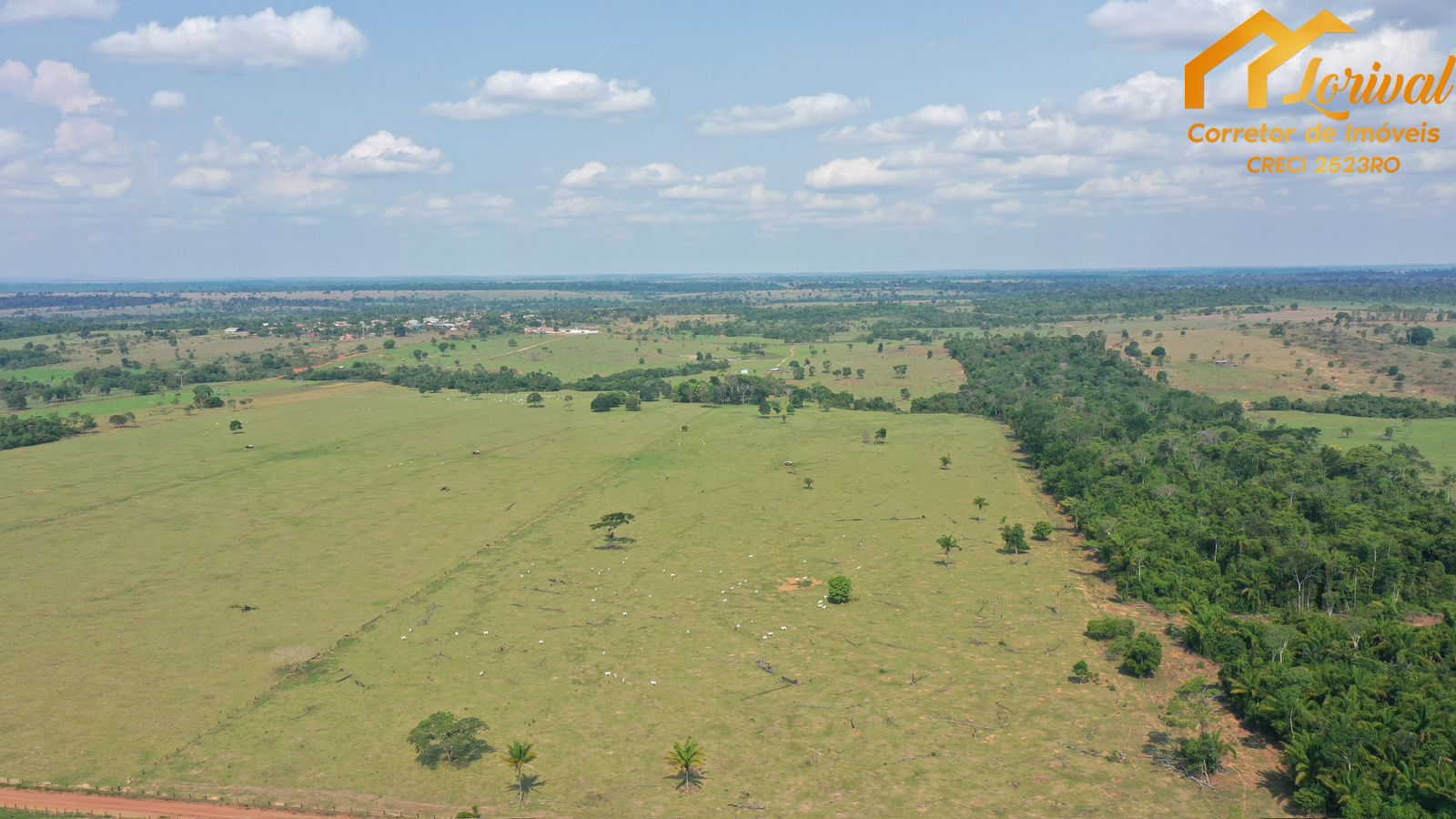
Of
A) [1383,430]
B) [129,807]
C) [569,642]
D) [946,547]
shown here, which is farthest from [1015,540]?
[1383,430]

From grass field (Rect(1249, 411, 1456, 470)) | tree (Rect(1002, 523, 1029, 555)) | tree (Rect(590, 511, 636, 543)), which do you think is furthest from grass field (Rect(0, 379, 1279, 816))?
grass field (Rect(1249, 411, 1456, 470))

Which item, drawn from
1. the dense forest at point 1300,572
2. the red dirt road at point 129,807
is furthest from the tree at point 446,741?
the dense forest at point 1300,572

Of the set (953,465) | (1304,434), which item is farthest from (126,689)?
(1304,434)

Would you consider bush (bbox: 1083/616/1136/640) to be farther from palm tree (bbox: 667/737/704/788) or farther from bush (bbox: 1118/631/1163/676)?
palm tree (bbox: 667/737/704/788)

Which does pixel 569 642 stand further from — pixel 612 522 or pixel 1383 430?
pixel 1383 430

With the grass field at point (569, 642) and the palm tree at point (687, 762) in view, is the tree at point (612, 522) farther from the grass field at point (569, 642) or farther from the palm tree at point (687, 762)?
Answer: the palm tree at point (687, 762)
